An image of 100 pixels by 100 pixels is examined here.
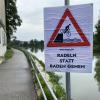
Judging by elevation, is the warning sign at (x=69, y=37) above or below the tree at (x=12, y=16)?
below

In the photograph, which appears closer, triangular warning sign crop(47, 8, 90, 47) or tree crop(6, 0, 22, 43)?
triangular warning sign crop(47, 8, 90, 47)

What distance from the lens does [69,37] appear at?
180 inches

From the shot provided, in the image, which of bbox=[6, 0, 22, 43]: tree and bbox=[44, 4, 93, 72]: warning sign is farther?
bbox=[6, 0, 22, 43]: tree

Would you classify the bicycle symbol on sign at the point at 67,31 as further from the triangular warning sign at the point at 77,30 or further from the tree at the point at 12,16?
the tree at the point at 12,16

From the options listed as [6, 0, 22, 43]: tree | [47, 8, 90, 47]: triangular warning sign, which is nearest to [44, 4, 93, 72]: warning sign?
[47, 8, 90, 47]: triangular warning sign

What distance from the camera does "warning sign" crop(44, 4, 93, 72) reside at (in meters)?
4.49

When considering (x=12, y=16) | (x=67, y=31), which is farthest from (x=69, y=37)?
(x=12, y=16)

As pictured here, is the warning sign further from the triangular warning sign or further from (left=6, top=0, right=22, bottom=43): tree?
(left=6, top=0, right=22, bottom=43): tree

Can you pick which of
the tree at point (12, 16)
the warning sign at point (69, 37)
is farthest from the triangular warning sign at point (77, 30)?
the tree at point (12, 16)

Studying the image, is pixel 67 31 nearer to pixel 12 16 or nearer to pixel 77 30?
pixel 77 30

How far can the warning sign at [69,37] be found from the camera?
4492mm

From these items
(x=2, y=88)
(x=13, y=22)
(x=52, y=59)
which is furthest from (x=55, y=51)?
(x=13, y=22)

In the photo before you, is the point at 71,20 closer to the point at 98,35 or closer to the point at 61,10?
the point at 61,10

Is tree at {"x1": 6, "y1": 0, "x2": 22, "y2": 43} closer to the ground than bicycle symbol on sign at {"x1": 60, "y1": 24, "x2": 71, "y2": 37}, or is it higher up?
higher up
